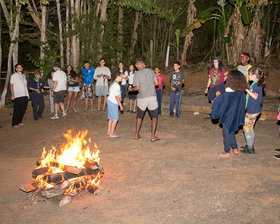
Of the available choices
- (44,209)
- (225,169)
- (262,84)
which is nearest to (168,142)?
(225,169)

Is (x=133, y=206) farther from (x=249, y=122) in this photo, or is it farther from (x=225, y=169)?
(x=249, y=122)

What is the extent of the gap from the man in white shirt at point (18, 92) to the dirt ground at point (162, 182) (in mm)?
1230

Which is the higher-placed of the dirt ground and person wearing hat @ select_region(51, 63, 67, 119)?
person wearing hat @ select_region(51, 63, 67, 119)

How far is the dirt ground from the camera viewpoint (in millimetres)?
4023

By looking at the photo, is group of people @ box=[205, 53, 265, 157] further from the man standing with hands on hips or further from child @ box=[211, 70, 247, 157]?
the man standing with hands on hips

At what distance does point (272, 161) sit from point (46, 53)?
41.2 ft

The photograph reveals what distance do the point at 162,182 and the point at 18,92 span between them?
6421 millimetres

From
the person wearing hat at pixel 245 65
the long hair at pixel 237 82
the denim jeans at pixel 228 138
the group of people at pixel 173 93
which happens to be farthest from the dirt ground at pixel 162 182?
the person wearing hat at pixel 245 65

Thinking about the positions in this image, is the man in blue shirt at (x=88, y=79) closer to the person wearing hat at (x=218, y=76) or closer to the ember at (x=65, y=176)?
the person wearing hat at (x=218, y=76)

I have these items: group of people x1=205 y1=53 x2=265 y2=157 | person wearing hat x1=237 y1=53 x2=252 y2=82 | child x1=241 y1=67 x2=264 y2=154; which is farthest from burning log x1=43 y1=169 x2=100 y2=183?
person wearing hat x1=237 y1=53 x2=252 y2=82

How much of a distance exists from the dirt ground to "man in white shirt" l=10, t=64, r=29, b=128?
1230mm

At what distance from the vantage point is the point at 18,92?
9234 millimetres

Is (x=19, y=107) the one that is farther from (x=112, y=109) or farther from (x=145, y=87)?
(x=145, y=87)

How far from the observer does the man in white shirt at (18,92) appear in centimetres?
902
